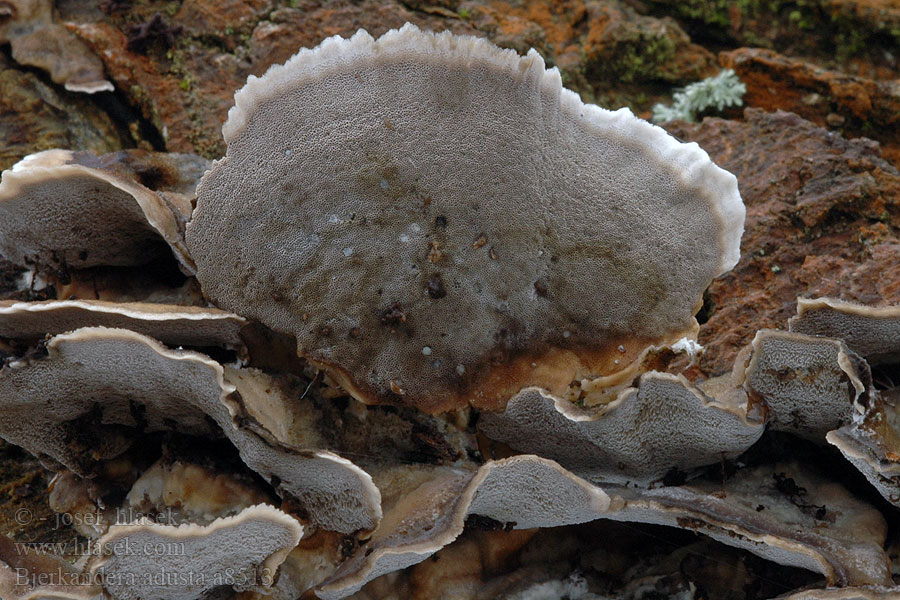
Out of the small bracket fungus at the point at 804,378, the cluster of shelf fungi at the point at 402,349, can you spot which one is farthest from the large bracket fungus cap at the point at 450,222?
the small bracket fungus at the point at 804,378

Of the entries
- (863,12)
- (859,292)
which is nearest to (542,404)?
(859,292)

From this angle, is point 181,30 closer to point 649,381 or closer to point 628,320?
point 628,320

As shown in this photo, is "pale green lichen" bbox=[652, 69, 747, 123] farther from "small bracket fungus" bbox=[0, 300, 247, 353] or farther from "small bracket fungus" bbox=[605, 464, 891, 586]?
"small bracket fungus" bbox=[0, 300, 247, 353]

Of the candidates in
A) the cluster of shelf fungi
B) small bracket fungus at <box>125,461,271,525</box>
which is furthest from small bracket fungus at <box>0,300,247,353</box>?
small bracket fungus at <box>125,461,271,525</box>

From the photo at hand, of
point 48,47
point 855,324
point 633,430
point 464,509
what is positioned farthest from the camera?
point 48,47

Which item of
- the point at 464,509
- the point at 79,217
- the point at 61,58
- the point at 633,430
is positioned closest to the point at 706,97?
the point at 633,430

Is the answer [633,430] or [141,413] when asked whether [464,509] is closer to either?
[633,430]

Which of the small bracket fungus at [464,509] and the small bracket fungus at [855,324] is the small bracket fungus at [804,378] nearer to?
the small bracket fungus at [855,324]
